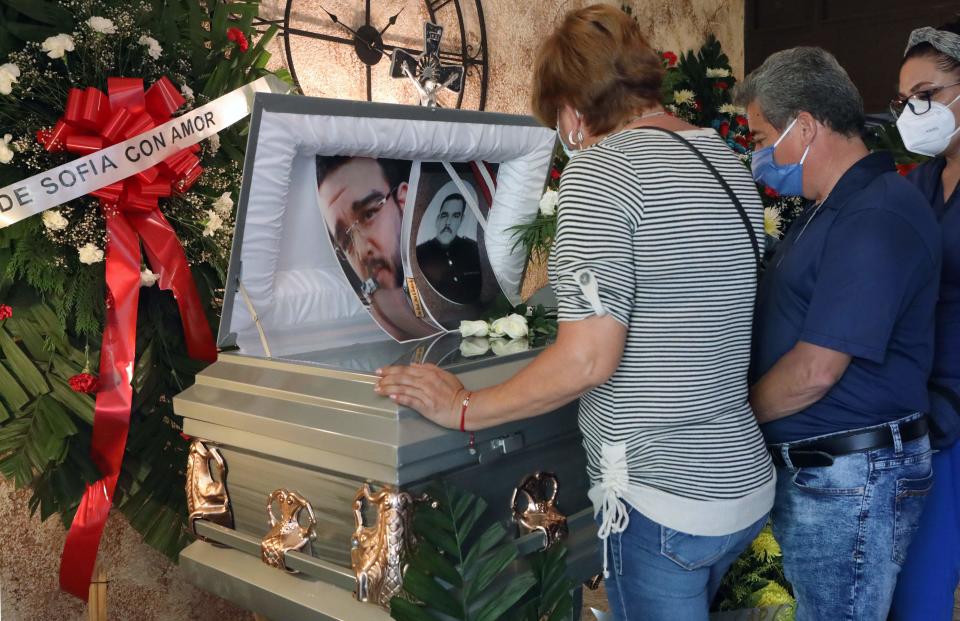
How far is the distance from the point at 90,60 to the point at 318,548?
1.10 meters

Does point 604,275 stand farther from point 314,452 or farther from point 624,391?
point 314,452

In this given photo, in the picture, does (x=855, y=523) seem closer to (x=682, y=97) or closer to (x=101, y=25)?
(x=101, y=25)

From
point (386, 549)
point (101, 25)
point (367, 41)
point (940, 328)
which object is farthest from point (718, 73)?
point (386, 549)

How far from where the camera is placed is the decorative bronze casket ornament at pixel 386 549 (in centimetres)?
136

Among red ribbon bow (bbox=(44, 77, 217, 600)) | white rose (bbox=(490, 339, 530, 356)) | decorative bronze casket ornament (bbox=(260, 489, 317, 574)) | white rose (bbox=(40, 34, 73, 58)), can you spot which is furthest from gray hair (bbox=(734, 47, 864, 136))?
white rose (bbox=(40, 34, 73, 58))

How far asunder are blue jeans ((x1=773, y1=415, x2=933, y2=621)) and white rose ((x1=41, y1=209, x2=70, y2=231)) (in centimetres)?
146

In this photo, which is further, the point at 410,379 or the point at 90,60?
the point at 90,60

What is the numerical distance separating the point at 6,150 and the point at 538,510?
4.01 ft

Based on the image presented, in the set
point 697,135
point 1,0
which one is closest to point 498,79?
point 1,0

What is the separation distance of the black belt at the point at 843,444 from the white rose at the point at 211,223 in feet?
4.19

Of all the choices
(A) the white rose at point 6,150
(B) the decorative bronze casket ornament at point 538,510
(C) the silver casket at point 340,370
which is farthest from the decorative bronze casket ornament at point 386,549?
(A) the white rose at point 6,150

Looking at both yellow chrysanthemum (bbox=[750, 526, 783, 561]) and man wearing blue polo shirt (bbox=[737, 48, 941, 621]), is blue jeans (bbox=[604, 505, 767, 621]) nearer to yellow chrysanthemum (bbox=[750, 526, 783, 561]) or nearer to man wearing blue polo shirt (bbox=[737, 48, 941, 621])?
man wearing blue polo shirt (bbox=[737, 48, 941, 621])

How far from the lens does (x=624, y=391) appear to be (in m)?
1.27

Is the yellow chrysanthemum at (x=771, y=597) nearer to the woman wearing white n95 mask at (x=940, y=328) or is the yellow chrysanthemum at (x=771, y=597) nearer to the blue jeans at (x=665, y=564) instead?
the woman wearing white n95 mask at (x=940, y=328)
